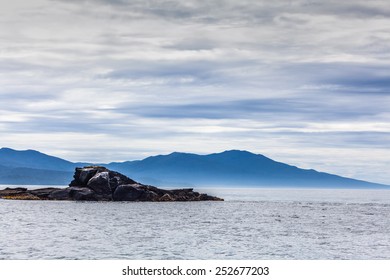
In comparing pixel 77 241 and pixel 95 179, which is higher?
pixel 95 179

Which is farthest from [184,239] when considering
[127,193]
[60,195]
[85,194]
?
[60,195]

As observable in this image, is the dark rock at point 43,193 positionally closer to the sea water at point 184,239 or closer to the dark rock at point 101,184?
the dark rock at point 101,184

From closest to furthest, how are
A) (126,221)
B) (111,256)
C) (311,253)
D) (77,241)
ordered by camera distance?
(111,256), (311,253), (77,241), (126,221)

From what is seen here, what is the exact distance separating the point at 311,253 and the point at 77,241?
1099 inches

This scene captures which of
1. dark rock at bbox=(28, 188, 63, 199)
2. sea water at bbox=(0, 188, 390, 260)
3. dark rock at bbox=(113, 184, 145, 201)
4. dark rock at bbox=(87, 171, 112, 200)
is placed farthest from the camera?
dark rock at bbox=(28, 188, 63, 199)

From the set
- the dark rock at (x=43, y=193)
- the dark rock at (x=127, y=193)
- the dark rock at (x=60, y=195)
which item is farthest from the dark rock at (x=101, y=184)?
the dark rock at (x=43, y=193)

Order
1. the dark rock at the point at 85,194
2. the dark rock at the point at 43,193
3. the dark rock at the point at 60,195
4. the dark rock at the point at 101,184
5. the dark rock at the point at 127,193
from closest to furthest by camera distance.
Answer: the dark rock at the point at 101,184 → the dark rock at the point at 85,194 → the dark rock at the point at 127,193 → the dark rock at the point at 60,195 → the dark rock at the point at 43,193

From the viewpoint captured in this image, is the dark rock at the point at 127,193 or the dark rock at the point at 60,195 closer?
the dark rock at the point at 127,193

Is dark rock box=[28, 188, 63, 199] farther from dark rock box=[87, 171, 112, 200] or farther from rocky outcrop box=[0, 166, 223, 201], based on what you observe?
dark rock box=[87, 171, 112, 200]

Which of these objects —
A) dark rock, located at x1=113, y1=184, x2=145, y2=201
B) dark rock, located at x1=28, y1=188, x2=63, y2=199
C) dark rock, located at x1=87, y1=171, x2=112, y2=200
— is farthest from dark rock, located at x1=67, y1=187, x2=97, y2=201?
dark rock, located at x1=28, y1=188, x2=63, y2=199
